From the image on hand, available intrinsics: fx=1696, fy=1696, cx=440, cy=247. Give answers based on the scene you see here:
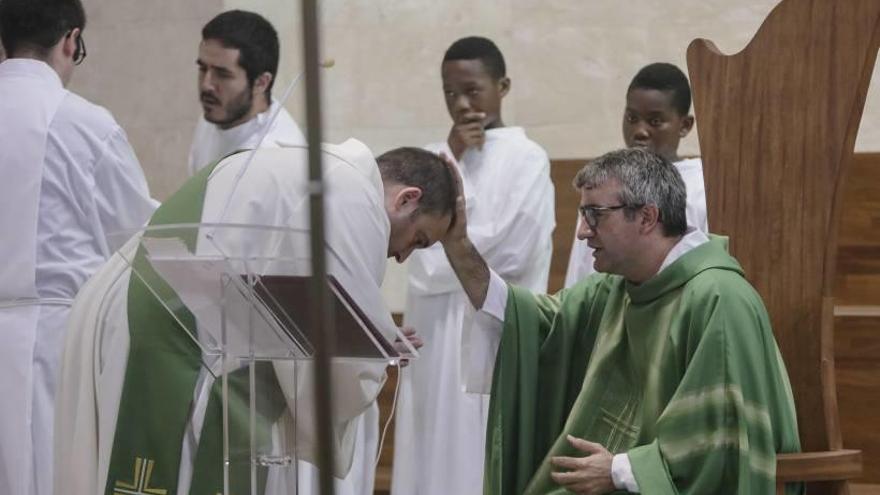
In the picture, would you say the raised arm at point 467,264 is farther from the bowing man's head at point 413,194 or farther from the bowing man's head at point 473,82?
the bowing man's head at point 473,82

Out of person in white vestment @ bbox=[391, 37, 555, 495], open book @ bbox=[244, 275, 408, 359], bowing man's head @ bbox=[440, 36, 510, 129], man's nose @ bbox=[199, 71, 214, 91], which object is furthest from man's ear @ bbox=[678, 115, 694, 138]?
open book @ bbox=[244, 275, 408, 359]

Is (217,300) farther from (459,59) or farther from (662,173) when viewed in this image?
(459,59)

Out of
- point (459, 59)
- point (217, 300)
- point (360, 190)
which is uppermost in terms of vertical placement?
point (459, 59)

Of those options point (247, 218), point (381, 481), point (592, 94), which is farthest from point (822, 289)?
point (592, 94)

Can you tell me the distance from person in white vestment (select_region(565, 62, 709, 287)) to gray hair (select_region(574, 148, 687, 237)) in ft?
6.71

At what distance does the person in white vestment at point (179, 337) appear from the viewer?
3742 mm

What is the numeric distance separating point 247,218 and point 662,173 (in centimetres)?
105

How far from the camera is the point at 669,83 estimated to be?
6438mm

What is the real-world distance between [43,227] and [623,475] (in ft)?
6.04

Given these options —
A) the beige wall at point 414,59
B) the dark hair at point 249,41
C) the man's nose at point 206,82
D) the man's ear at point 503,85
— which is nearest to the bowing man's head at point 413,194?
the dark hair at point 249,41

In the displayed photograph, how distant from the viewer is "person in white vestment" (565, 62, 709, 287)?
A: 248 inches

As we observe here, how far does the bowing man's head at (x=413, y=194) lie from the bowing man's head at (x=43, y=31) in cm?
131

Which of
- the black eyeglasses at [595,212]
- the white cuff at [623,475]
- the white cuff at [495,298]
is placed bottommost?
the white cuff at [623,475]

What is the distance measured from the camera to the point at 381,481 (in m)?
7.18
